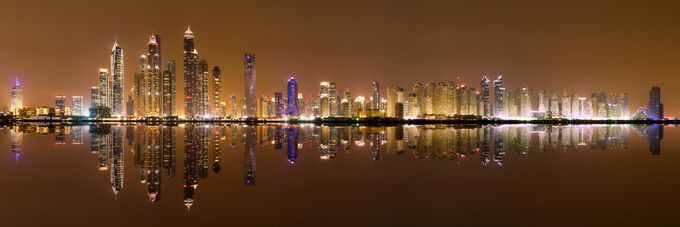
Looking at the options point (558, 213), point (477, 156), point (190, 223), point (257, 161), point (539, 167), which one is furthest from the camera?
point (477, 156)

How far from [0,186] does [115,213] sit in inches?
271

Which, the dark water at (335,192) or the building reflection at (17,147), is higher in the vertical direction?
the building reflection at (17,147)

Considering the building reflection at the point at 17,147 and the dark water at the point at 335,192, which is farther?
the building reflection at the point at 17,147

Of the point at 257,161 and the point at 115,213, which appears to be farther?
the point at 257,161

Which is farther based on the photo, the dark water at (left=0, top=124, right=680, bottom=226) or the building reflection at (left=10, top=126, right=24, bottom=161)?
the building reflection at (left=10, top=126, right=24, bottom=161)

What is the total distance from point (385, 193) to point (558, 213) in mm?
4727

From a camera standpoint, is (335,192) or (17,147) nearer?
(335,192)

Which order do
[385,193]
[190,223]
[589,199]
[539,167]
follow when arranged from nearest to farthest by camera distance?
[190,223]
[589,199]
[385,193]
[539,167]

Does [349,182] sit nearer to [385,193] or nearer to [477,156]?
[385,193]

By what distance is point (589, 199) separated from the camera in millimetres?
11523

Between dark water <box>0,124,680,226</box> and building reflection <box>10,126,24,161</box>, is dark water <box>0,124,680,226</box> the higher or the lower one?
the lower one

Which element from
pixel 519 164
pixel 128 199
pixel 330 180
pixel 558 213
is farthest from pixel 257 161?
pixel 558 213

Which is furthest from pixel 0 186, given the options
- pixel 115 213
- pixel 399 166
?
pixel 399 166

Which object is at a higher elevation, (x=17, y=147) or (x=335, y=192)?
(x=17, y=147)
